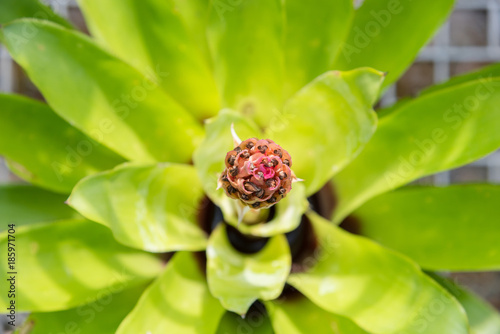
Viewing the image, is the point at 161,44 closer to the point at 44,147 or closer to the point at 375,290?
the point at 44,147

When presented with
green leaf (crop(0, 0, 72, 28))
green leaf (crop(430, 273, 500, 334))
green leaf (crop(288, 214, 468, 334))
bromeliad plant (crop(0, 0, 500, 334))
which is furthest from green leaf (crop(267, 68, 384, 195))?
green leaf (crop(0, 0, 72, 28))

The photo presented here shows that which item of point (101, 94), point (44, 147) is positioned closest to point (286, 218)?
point (101, 94)

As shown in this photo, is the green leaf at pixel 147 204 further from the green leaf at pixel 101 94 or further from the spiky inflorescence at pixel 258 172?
the spiky inflorescence at pixel 258 172

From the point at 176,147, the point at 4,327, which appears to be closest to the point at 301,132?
the point at 176,147

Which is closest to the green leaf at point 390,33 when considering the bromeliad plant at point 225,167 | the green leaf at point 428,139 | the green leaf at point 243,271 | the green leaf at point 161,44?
the bromeliad plant at point 225,167

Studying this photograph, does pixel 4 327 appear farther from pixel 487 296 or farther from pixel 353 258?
pixel 487 296

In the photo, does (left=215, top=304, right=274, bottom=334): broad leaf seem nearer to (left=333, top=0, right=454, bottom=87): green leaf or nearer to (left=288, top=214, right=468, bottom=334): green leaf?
(left=288, top=214, right=468, bottom=334): green leaf

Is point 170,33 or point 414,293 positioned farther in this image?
point 170,33
